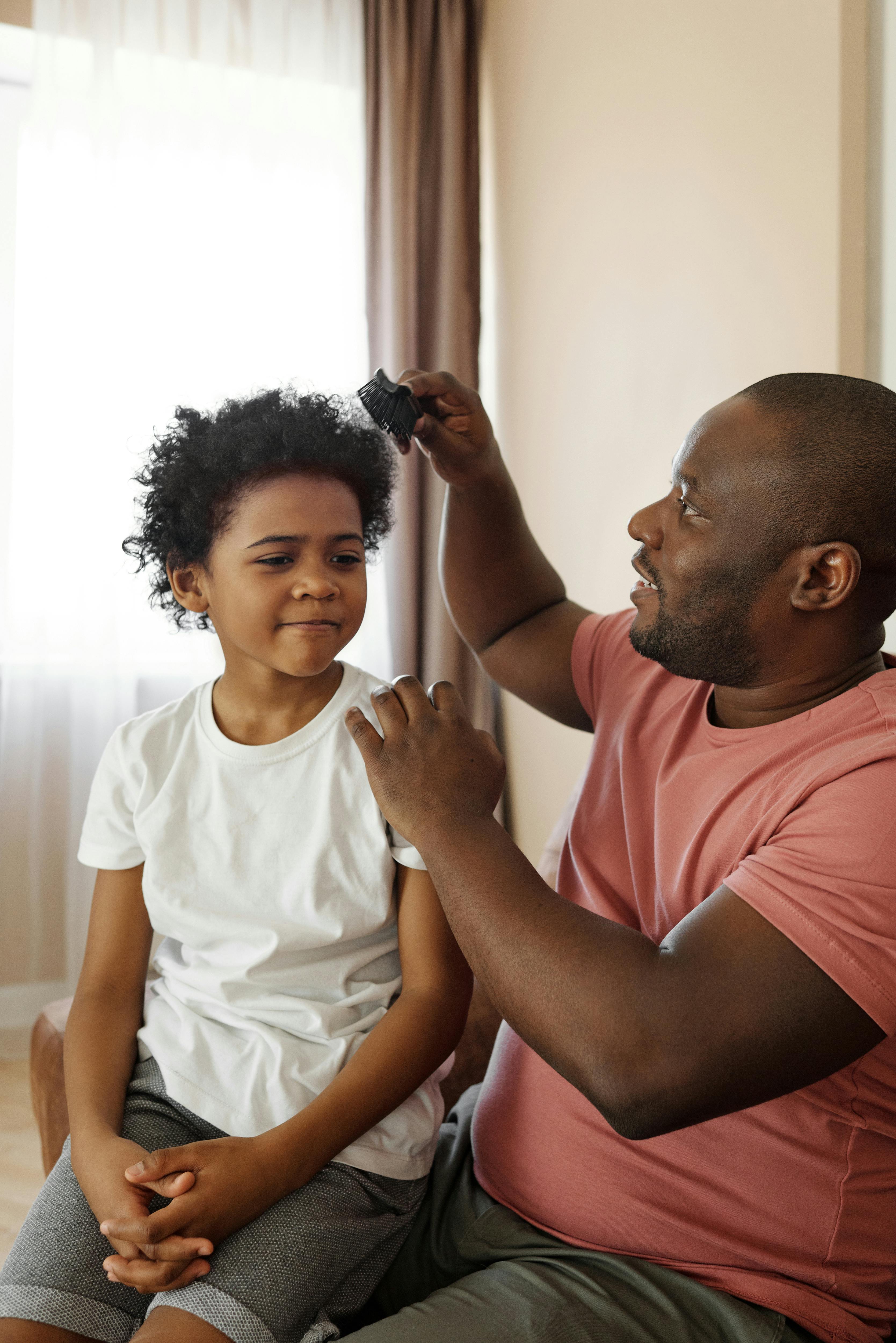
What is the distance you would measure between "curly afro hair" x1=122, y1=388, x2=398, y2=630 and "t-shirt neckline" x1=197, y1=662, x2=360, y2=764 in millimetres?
184

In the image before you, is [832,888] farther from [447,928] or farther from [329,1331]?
[329,1331]

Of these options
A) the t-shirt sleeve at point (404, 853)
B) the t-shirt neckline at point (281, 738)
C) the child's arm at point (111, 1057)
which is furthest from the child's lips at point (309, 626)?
the child's arm at point (111, 1057)

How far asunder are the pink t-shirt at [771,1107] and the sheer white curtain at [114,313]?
2.24 meters

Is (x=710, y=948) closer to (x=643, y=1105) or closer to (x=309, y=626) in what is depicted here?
(x=643, y=1105)

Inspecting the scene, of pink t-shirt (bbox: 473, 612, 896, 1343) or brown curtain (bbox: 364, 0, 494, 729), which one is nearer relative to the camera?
pink t-shirt (bbox: 473, 612, 896, 1343)

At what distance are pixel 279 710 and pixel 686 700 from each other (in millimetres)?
478

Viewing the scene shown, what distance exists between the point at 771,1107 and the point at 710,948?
0.74ft

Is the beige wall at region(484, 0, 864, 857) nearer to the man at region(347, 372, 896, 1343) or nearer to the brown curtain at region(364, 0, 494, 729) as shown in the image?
the brown curtain at region(364, 0, 494, 729)

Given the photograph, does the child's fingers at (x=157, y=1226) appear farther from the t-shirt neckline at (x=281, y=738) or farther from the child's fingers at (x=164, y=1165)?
the t-shirt neckline at (x=281, y=738)

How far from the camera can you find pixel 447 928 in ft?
3.67

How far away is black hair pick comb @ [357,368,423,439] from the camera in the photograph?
3.97ft

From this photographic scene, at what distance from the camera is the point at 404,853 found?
3.64ft

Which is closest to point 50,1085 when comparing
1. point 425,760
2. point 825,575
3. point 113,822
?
point 113,822

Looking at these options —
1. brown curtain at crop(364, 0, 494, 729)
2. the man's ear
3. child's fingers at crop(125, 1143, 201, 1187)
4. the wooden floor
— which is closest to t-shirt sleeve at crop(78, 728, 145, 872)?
child's fingers at crop(125, 1143, 201, 1187)
